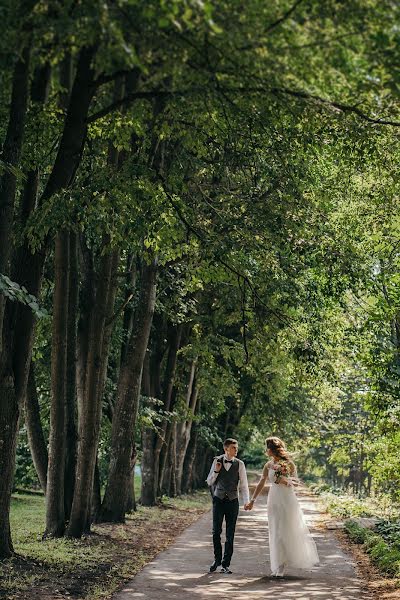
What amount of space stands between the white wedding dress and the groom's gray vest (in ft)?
1.73

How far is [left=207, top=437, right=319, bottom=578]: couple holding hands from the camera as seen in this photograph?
39.4 feet

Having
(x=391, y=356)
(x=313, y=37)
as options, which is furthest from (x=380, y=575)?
(x=313, y=37)

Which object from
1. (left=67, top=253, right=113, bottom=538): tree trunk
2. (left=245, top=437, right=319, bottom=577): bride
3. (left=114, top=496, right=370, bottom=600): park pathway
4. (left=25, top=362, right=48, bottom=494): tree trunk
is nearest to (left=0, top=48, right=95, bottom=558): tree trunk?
(left=114, top=496, right=370, bottom=600): park pathway

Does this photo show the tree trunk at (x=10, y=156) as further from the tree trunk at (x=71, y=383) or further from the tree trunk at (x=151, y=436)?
the tree trunk at (x=151, y=436)

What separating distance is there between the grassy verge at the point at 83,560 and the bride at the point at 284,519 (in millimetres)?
2076

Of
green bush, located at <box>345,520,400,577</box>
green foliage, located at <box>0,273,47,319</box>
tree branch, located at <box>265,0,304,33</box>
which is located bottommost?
green bush, located at <box>345,520,400,577</box>

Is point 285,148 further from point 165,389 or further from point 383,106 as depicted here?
A: point 165,389

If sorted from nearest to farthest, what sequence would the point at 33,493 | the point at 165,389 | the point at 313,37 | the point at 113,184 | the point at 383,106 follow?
the point at 313,37, the point at 383,106, the point at 113,184, the point at 165,389, the point at 33,493

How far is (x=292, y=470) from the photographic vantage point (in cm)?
1238

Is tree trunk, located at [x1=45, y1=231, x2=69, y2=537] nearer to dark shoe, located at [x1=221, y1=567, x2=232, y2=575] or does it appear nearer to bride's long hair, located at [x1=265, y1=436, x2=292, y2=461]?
dark shoe, located at [x1=221, y1=567, x2=232, y2=575]

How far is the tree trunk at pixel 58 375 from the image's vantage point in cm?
1391

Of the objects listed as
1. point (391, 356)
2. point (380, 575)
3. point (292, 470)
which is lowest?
point (380, 575)

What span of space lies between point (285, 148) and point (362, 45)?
512cm

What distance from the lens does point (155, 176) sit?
12445 millimetres
